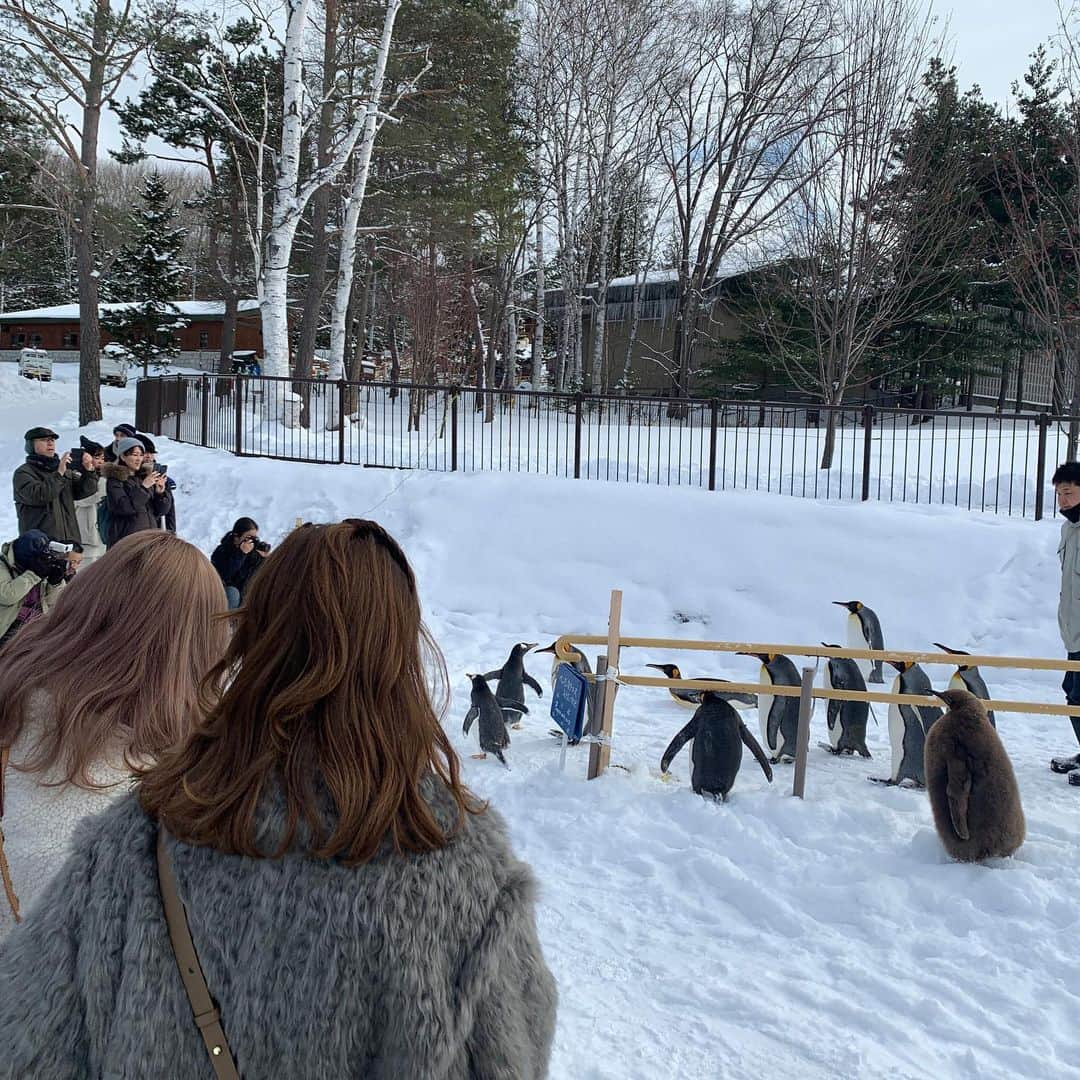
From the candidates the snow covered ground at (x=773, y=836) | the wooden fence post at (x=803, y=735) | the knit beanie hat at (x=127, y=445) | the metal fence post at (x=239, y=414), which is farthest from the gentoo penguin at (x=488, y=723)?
the metal fence post at (x=239, y=414)

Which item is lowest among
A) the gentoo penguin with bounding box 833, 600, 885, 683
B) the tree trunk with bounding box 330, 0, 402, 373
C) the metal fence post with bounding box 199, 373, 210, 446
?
the gentoo penguin with bounding box 833, 600, 885, 683

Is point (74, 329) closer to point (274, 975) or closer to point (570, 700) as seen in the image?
point (570, 700)

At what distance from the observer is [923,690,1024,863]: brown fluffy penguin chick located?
4.65m

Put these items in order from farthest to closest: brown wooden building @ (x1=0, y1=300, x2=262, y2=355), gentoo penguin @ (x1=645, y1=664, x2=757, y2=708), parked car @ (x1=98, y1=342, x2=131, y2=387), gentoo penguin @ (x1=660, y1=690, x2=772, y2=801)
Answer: brown wooden building @ (x1=0, y1=300, x2=262, y2=355)
parked car @ (x1=98, y1=342, x2=131, y2=387)
gentoo penguin @ (x1=645, y1=664, x2=757, y2=708)
gentoo penguin @ (x1=660, y1=690, x2=772, y2=801)

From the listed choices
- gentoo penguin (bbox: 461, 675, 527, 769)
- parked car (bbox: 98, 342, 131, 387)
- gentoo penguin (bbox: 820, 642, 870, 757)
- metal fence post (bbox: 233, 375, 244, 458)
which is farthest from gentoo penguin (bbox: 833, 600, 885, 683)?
parked car (bbox: 98, 342, 131, 387)

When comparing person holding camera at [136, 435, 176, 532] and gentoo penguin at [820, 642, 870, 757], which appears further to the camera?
person holding camera at [136, 435, 176, 532]

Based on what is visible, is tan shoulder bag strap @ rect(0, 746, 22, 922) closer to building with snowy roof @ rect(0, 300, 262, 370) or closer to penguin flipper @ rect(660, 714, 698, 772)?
penguin flipper @ rect(660, 714, 698, 772)

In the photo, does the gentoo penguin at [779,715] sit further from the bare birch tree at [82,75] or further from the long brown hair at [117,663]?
the bare birch tree at [82,75]

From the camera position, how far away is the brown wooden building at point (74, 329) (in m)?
50.9

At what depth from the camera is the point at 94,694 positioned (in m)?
1.87

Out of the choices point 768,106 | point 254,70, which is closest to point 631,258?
point 768,106

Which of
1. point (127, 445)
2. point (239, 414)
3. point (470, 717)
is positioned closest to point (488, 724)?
point (470, 717)

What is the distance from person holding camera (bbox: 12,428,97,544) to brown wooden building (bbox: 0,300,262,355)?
44357 mm

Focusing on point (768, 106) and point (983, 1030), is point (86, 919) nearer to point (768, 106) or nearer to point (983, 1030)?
point (983, 1030)
